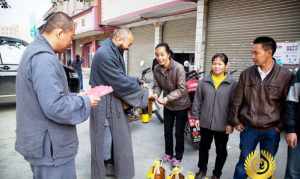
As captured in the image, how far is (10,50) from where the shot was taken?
7.52 m

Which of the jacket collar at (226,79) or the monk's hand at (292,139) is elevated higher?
the jacket collar at (226,79)

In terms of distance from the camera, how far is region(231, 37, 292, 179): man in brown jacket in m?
2.51

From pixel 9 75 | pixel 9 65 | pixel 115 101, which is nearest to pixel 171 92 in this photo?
pixel 115 101

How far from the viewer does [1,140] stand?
15.4 ft

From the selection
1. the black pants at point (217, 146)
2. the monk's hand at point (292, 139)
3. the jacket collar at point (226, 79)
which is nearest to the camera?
the monk's hand at point (292, 139)

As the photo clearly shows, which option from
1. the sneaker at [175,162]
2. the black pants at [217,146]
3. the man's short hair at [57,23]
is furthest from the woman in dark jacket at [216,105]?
the man's short hair at [57,23]

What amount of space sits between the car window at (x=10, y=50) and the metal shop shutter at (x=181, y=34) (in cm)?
532

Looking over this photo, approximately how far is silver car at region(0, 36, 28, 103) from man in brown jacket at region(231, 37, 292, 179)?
5925 millimetres

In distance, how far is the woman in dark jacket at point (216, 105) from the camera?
3000 millimetres

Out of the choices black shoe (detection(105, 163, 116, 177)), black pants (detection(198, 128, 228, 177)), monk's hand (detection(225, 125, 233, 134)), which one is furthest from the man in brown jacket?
black shoe (detection(105, 163, 116, 177))

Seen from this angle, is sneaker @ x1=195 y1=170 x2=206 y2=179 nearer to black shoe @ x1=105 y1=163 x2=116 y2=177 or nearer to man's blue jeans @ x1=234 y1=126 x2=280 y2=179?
man's blue jeans @ x1=234 y1=126 x2=280 y2=179

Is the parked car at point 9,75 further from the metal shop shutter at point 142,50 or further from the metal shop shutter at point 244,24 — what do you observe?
the metal shop shutter at point 142,50

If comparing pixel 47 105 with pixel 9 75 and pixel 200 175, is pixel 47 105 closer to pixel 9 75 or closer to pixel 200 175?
pixel 200 175

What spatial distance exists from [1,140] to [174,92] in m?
3.29
